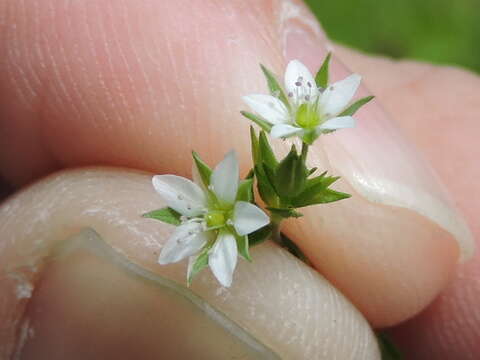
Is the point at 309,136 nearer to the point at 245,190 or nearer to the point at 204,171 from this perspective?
the point at 245,190

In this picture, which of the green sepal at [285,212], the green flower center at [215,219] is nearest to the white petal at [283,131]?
the green sepal at [285,212]

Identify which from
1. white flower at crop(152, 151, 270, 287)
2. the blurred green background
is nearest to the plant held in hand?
A: white flower at crop(152, 151, 270, 287)

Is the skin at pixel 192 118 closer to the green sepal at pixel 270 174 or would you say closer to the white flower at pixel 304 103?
the white flower at pixel 304 103

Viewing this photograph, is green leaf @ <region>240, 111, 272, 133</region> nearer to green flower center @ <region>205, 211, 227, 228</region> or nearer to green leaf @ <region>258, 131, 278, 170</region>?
green leaf @ <region>258, 131, 278, 170</region>

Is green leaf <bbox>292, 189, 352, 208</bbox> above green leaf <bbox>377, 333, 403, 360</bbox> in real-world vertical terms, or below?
above

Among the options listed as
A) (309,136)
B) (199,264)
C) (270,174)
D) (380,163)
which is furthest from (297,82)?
(199,264)

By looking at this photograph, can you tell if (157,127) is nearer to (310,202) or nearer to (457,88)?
(310,202)

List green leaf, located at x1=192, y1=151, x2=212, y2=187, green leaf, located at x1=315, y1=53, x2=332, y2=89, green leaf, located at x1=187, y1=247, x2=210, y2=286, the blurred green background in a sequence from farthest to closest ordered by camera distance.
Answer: the blurred green background < green leaf, located at x1=315, y1=53, x2=332, y2=89 < green leaf, located at x1=192, y1=151, x2=212, y2=187 < green leaf, located at x1=187, y1=247, x2=210, y2=286
